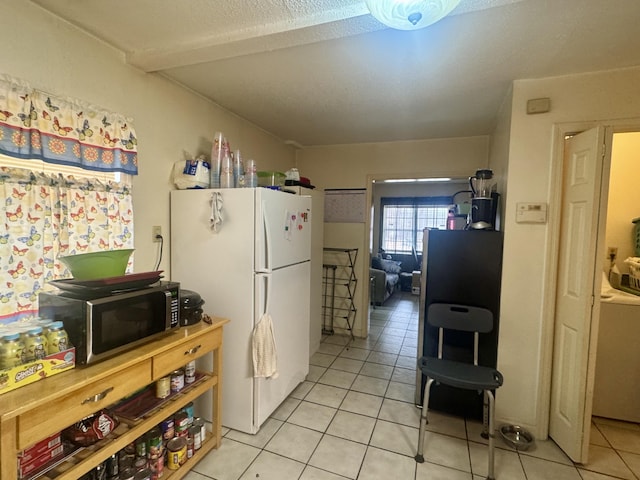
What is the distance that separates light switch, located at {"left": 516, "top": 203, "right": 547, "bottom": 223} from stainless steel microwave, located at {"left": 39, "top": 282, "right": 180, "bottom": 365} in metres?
2.22

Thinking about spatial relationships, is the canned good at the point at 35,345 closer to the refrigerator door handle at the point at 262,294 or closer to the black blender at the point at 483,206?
the refrigerator door handle at the point at 262,294

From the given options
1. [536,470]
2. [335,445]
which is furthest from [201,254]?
[536,470]

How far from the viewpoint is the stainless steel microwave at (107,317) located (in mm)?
1242

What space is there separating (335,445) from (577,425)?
4.78ft

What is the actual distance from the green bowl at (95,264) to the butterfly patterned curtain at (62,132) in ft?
1.71

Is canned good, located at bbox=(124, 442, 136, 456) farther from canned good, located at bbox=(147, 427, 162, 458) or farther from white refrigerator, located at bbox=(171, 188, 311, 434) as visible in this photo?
white refrigerator, located at bbox=(171, 188, 311, 434)

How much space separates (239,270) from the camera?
2.04m

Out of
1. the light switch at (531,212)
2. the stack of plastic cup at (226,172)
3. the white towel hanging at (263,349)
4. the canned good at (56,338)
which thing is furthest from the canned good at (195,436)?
the light switch at (531,212)

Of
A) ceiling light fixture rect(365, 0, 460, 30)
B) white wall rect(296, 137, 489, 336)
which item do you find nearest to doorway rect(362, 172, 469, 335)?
white wall rect(296, 137, 489, 336)

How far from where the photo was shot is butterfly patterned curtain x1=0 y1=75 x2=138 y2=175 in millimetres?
1377

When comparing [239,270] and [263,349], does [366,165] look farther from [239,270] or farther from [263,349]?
[263,349]

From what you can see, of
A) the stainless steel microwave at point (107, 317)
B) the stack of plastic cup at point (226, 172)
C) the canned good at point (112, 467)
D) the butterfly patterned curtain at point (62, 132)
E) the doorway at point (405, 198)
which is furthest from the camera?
the doorway at point (405, 198)

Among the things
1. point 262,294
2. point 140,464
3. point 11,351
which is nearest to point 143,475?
point 140,464

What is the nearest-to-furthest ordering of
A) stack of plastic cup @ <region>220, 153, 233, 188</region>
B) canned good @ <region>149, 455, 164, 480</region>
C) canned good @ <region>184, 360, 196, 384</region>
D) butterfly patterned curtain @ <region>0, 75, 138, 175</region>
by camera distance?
butterfly patterned curtain @ <region>0, 75, 138, 175</region>, canned good @ <region>149, 455, 164, 480</region>, canned good @ <region>184, 360, 196, 384</region>, stack of plastic cup @ <region>220, 153, 233, 188</region>
